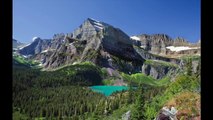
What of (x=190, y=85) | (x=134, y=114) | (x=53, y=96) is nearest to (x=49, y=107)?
(x=53, y=96)

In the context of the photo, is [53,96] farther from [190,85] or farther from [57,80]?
[190,85]

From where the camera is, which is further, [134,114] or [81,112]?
[81,112]

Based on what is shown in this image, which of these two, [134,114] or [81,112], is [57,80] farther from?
[134,114]

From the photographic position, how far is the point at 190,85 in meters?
26.9

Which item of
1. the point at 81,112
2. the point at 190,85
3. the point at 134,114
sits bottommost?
the point at 81,112
